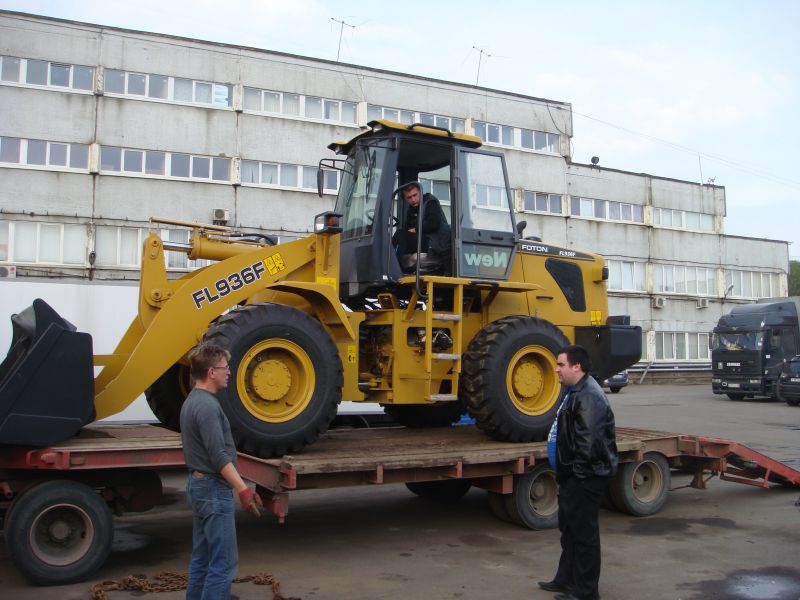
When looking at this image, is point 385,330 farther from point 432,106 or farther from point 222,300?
point 432,106

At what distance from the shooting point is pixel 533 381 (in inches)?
331

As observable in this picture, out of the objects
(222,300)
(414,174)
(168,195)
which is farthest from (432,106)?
(222,300)

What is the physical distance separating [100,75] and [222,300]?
24.1m

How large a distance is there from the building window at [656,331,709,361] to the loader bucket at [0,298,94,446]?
3772cm

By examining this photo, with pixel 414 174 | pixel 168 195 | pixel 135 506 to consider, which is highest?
pixel 168 195

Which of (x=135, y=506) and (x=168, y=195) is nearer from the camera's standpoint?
(x=135, y=506)

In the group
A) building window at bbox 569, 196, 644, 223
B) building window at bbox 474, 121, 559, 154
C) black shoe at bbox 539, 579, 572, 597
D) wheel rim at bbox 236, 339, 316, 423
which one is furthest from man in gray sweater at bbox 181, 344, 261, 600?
building window at bbox 569, 196, 644, 223

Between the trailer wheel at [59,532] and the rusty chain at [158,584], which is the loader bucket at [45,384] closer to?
the trailer wheel at [59,532]

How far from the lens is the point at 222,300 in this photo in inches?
287

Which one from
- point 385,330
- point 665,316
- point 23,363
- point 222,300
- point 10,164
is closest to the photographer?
point 23,363

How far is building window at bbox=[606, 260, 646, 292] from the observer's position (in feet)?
130

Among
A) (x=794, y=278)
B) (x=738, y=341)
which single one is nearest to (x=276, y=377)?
(x=738, y=341)

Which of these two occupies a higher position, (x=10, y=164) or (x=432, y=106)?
(x=432, y=106)

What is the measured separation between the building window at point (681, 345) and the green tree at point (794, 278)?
4939 cm
